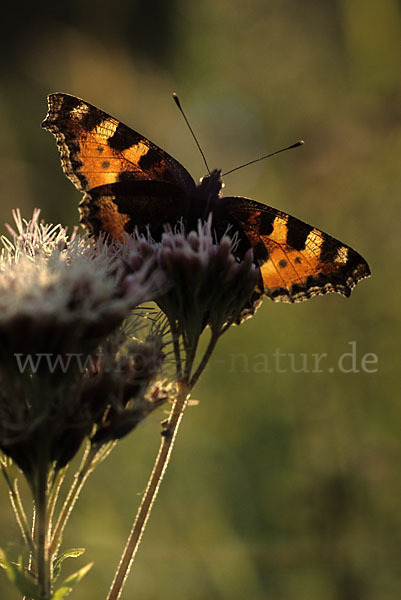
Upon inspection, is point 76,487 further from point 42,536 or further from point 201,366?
point 201,366

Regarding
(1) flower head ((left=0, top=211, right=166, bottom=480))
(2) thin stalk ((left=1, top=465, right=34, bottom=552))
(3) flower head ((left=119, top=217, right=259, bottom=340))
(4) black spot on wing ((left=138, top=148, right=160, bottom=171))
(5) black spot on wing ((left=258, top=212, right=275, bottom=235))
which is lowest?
(2) thin stalk ((left=1, top=465, right=34, bottom=552))

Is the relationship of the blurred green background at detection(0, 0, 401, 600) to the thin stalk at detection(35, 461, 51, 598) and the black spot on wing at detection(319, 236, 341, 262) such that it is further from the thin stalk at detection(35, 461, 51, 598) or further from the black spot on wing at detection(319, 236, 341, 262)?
the thin stalk at detection(35, 461, 51, 598)

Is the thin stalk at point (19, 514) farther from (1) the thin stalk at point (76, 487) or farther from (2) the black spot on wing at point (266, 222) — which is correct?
(2) the black spot on wing at point (266, 222)

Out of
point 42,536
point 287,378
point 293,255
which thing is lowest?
point 42,536

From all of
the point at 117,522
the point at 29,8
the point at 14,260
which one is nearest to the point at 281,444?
the point at 117,522

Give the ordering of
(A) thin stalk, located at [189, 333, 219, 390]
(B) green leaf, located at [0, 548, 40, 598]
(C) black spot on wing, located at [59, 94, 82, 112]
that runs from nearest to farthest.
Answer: (B) green leaf, located at [0, 548, 40, 598]
(A) thin stalk, located at [189, 333, 219, 390]
(C) black spot on wing, located at [59, 94, 82, 112]

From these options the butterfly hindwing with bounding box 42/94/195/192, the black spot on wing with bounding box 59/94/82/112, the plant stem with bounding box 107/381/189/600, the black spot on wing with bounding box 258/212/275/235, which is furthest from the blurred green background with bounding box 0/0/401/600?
the black spot on wing with bounding box 59/94/82/112

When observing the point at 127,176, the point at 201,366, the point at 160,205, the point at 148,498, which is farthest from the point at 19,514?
the point at 127,176
